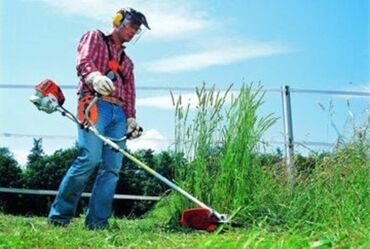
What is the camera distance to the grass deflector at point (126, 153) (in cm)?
416

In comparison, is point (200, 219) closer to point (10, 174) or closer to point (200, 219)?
point (200, 219)

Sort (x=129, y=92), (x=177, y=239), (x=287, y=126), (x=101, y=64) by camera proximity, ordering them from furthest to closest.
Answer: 1. (x=287, y=126)
2. (x=129, y=92)
3. (x=101, y=64)
4. (x=177, y=239)

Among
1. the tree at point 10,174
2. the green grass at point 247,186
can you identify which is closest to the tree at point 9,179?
the tree at point 10,174

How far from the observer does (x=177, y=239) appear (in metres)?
3.68

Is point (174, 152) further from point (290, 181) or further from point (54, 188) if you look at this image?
point (54, 188)

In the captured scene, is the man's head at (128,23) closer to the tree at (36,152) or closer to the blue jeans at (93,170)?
the blue jeans at (93,170)

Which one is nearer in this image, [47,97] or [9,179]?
[47,97]

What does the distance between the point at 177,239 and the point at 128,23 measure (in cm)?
152

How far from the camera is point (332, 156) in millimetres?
4871

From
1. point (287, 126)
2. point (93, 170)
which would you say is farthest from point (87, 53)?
point (287, 126)

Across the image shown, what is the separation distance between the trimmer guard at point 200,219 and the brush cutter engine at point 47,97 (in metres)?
1.04

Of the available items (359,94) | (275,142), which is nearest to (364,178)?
(275,142)

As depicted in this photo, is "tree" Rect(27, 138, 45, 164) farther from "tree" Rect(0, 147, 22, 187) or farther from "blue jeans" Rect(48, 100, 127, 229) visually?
"blue jeans" Rect(48, 100, 127, 229)

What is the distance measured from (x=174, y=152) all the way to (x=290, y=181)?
787 mm
